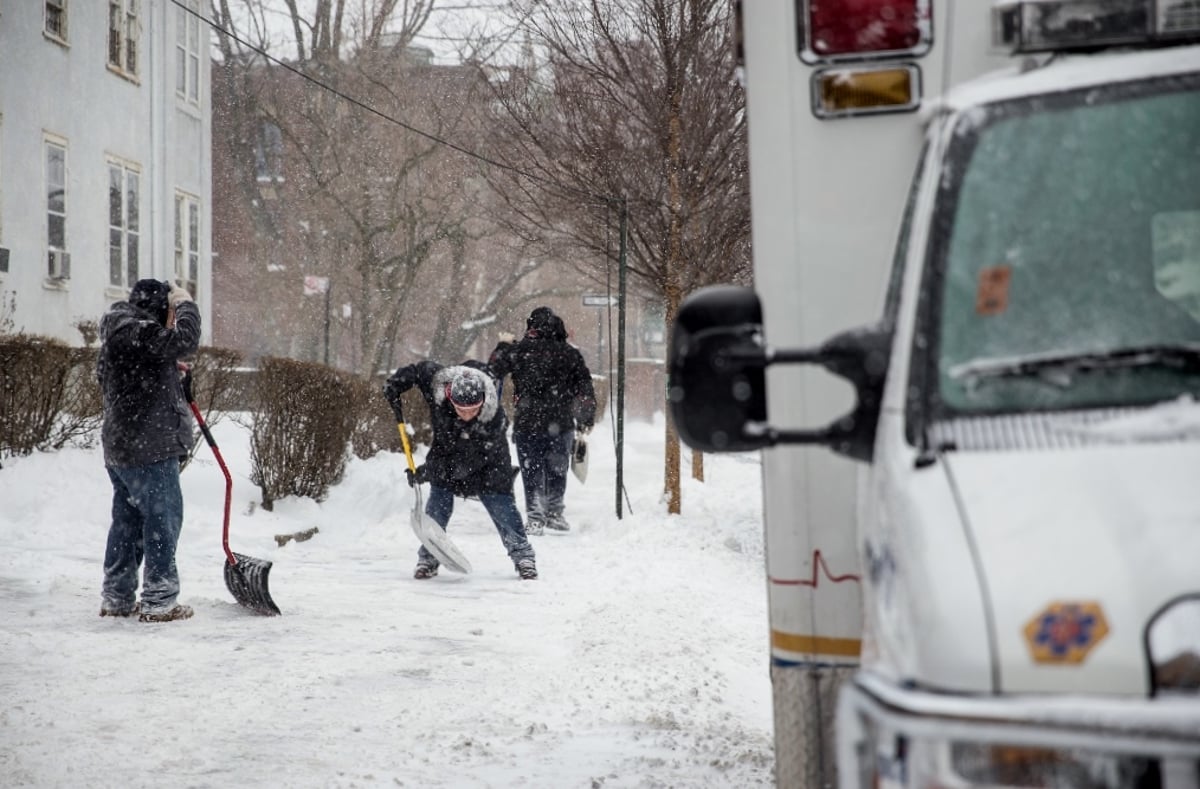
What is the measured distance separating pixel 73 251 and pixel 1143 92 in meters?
18.8

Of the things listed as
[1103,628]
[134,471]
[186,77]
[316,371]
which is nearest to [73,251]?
[186,77]

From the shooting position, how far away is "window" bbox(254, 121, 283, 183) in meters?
39.8

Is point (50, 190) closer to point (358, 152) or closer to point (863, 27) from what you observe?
point (358, 152)

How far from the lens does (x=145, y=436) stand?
743 cm

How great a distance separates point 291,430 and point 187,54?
14.2 m

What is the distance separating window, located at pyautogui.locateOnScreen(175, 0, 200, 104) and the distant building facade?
1.3 inches

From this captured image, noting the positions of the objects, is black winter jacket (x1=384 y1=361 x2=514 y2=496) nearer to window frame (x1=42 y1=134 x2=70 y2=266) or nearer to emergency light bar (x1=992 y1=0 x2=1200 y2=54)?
emergency light bar (x1=992 y1=0 x2=1200 y2=54)

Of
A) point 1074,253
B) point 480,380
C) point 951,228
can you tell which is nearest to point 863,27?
point 951,228

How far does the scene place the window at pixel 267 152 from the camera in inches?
1565

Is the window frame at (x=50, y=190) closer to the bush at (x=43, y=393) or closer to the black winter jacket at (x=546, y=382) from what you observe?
the bush at (x=43, y=393)

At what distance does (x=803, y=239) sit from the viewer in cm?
338

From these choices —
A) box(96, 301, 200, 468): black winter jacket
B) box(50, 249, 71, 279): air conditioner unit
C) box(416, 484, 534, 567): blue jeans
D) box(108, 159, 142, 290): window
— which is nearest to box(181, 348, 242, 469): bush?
box(416, 484, 534, 567): blue jeans

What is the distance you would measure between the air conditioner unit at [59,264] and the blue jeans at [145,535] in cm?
1235

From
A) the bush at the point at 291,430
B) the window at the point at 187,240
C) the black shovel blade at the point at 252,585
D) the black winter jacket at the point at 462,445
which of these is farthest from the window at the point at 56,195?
the black shovel blade at the point at 252,585
